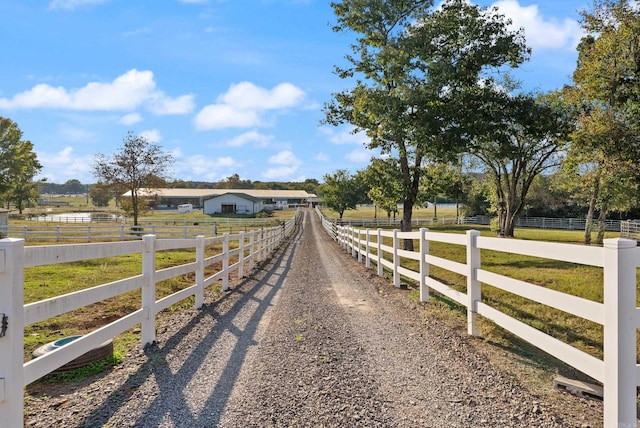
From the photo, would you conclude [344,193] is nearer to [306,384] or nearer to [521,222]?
[521,222]

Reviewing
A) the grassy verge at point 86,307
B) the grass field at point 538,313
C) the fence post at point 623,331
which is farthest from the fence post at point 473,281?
the grassy verge at point 86,307

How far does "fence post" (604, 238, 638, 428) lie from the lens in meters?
2.61

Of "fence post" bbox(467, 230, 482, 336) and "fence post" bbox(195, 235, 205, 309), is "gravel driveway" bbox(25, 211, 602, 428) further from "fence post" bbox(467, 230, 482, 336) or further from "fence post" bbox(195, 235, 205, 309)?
"fence post" bbox(195, 235, 205, 309)

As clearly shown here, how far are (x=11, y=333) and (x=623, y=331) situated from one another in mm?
3731

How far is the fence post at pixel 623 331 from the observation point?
2611mm

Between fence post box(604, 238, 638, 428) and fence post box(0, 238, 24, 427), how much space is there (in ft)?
12.0

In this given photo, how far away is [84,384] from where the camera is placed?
12.3 ft

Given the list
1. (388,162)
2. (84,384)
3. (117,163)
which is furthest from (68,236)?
(84,384)

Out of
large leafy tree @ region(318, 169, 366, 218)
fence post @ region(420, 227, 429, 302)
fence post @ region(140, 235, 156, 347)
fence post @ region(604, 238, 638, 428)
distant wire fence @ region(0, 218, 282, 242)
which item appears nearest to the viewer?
fence post @ region(604, 238, 638, 428)

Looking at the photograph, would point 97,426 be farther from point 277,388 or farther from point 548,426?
point 548,426

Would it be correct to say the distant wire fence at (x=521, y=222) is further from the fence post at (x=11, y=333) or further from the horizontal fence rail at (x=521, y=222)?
the fence post at (x=11, y=333)

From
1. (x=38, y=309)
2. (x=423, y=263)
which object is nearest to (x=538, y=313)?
(x=423, y=263)

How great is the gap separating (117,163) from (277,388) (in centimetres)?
3182

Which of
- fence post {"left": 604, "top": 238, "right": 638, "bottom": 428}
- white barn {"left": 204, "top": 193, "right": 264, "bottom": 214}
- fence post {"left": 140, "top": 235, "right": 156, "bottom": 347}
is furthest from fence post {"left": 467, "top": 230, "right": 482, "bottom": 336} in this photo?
white barn {"left": 204, "top": 193, "right": 264, "bottom": 214}
